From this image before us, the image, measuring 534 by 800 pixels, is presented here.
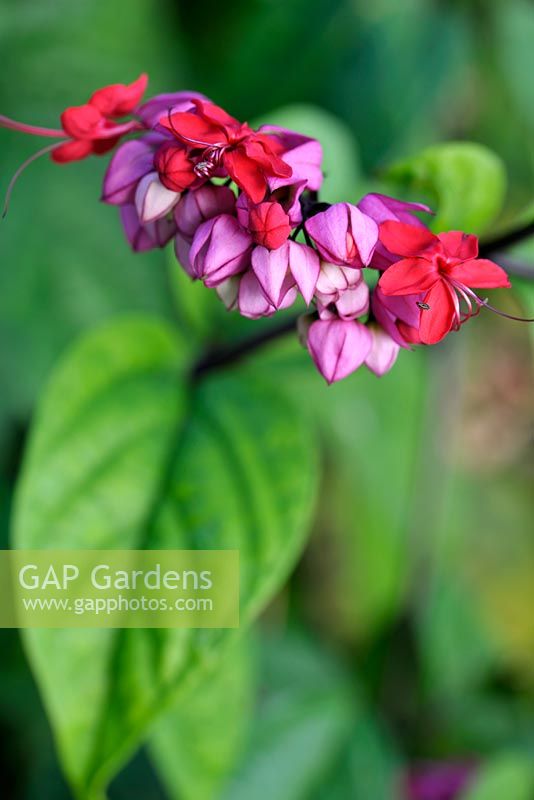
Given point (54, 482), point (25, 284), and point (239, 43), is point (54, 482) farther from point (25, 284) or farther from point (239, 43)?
point (239, 43)

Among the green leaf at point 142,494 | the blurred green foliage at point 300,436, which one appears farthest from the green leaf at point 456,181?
the green leaf at point 142,494

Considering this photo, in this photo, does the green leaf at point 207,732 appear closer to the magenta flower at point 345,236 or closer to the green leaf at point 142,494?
the green leaf at point 142,494

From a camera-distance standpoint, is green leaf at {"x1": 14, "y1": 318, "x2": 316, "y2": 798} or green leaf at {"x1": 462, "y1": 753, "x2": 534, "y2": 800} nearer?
green leaf at {"x1": 14, "y1": 318, "x2": 316, "y2": 798}

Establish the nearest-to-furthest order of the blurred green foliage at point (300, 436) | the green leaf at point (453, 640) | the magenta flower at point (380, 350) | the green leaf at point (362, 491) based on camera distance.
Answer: the magenta flower at point (380, 350), the blurred green foliage at point (300, 436), the green leaf at point (453, 640), the green leaf at point (362, 491)

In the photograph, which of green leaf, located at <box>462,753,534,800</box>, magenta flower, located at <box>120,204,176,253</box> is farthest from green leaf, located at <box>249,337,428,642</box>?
magenta flower, located at <box>120,204,176,253</box>

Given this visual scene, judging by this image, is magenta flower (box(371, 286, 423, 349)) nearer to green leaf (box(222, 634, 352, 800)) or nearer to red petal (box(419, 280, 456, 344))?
red petal (box(419, 280, 456, 344))

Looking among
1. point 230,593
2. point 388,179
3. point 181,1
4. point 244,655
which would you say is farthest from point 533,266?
point 181,1
